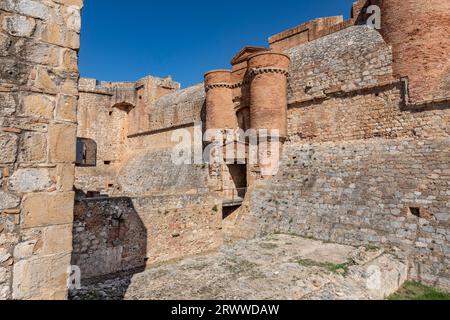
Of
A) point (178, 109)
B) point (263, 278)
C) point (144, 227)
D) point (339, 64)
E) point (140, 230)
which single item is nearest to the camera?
point (263, 278)

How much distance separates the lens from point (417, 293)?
19.3 ft

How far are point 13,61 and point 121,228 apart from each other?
260 inches

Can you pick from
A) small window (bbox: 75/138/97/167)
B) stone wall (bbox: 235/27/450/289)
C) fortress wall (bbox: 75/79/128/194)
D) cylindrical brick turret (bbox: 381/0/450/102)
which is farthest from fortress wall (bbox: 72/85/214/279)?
small window (bbox: 75/138/97/167)

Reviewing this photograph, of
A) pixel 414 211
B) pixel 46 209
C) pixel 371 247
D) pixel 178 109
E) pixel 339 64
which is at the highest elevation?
pixel 178 109

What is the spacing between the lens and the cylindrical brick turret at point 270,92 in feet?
39.3

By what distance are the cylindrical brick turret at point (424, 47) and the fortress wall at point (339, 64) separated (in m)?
0.53

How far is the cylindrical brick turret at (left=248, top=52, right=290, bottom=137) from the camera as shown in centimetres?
1198

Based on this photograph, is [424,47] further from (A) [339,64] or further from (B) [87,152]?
(B) [87,152]

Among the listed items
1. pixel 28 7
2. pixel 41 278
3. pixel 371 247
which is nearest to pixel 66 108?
pixel 28 7

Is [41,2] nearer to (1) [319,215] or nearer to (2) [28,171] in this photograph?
(2) [28,171]

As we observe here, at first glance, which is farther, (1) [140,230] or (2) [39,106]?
(1) [140,230]

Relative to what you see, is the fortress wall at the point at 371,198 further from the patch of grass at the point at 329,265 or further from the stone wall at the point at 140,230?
the stone wall at the point at 140,230

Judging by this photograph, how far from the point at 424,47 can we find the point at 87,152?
2099 cm

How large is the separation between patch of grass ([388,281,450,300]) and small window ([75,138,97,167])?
20.5m
